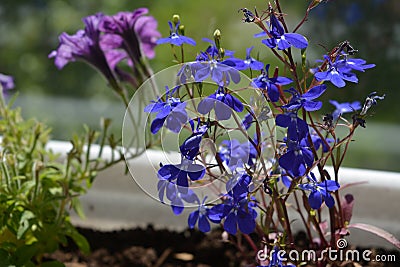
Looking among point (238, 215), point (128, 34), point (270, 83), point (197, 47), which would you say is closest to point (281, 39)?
point (270, 83)

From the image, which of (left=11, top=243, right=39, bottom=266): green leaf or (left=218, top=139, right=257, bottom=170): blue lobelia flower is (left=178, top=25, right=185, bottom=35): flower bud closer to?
(left=218, top=139, right=257, bottom=170): blue lobelia flower

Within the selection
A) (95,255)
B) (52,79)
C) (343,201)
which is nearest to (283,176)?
(343,201)

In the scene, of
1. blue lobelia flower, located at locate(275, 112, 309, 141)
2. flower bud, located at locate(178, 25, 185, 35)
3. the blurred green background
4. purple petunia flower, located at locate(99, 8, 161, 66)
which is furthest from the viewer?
the blurred green background

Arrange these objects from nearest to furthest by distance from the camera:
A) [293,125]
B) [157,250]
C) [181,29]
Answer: [293,125] < [181,29] < [157,250]

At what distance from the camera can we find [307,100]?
2.04ft

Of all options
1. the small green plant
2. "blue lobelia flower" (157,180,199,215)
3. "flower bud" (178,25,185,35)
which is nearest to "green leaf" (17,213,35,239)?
the small green plant

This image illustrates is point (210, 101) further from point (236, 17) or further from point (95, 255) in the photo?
point (236, 17)

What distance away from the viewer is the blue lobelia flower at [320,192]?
639 millimetres

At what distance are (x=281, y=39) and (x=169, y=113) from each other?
124 mm

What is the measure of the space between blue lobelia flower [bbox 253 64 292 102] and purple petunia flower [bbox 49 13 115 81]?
26 centimetres

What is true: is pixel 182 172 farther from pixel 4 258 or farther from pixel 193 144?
pixel 4 258

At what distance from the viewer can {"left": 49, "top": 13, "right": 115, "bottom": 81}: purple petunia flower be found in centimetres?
84

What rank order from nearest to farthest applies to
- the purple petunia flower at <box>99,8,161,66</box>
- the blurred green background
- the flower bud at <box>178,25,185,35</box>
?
the flower bud at <box>178,25,185,35</box> → the purple petunia flower at <box>99,8,161,66</box> → the blurred green background

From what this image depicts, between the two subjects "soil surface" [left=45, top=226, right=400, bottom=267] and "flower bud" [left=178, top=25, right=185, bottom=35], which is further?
"soil surface" [left=45, top=226, right=400, bottom=267]
